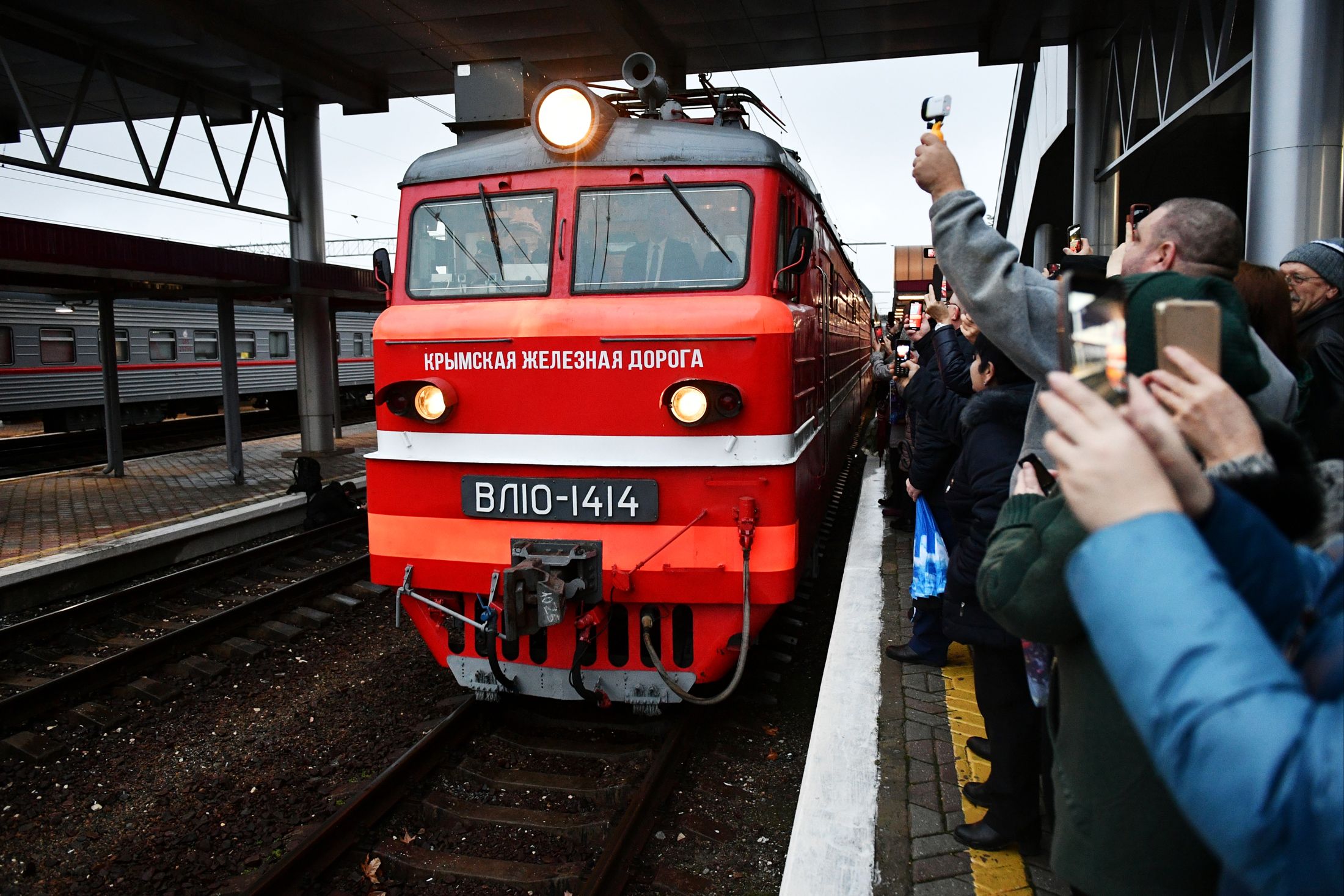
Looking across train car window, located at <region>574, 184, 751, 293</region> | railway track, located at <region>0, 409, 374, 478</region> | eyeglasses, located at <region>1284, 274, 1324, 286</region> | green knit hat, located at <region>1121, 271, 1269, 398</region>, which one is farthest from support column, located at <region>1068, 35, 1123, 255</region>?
railway track, located at <region>0, 409, 374, 478</region>

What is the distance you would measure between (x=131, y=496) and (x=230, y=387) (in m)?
2.10

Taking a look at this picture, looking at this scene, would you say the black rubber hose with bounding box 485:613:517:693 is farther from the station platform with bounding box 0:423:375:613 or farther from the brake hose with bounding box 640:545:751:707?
the station platform with bounding box 0:423:375:613

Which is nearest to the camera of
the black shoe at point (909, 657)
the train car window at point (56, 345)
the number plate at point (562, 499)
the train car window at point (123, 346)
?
the number plate at point (562, 499)

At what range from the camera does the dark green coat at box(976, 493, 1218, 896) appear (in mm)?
1331

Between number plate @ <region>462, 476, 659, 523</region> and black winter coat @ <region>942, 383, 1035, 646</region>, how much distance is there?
1.48 metres

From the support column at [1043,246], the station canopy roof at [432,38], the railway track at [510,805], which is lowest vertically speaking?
the railway track at [510,805]

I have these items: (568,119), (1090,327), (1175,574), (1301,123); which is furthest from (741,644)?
(1301,123)

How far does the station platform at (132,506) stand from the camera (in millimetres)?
7922

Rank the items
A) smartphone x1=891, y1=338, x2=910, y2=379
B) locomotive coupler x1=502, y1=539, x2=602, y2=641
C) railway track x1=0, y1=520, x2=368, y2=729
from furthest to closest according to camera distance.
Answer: smartphone x1=891, y1=338, x2=910, y2=379 → railway track x1=0, y1=520, x2=368, y2=729 → locomotive coupler x1=502, y1=539, x2=602, y2=641

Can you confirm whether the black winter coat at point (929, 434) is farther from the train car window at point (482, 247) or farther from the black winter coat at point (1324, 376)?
the train car window at point (482, 247)

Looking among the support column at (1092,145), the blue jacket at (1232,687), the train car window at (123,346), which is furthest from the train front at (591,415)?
the train car window at (123,346)

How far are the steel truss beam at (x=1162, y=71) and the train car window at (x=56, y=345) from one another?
19.5 meters

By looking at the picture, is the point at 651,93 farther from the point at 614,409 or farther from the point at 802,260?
the point at 614,409

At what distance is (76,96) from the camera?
9.90m
